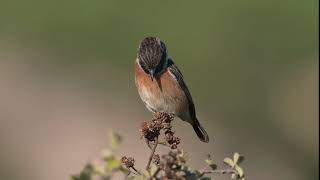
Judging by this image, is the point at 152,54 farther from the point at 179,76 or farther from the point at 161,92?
the point at 179,76

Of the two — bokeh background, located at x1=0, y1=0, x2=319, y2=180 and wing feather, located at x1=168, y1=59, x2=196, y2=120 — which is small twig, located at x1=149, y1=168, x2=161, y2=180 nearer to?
wing feather, located at x1=168, y1=59, x2=196, y2=120

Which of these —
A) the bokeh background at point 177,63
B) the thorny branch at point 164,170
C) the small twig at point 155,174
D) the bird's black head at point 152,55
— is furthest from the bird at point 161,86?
the bokeh background at point 177,63

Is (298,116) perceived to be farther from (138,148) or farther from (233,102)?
(138,148)

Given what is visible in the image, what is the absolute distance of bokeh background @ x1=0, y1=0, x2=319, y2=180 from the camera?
1523 centimetres

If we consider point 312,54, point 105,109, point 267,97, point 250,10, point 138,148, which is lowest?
point 138,148

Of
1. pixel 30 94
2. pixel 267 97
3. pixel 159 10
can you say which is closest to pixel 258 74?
pixel 267 97

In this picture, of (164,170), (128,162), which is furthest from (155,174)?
(128,162)

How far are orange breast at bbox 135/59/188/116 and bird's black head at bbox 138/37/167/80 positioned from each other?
0.31ft

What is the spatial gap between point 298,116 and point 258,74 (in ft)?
3.13

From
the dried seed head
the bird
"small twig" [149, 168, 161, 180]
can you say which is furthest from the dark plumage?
"small twig" [149, 168, 161, 180]

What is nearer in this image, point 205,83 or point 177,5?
point 205,83

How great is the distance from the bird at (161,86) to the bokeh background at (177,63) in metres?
7.18

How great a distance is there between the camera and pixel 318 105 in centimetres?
1728

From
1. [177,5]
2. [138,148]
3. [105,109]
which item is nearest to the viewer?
[138,148]
